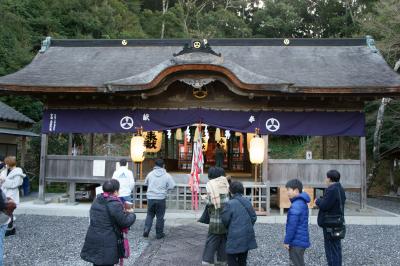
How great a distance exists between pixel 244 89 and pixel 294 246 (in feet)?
21.7

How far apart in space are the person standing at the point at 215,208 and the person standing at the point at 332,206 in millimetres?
1337

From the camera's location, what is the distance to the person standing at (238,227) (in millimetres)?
4461

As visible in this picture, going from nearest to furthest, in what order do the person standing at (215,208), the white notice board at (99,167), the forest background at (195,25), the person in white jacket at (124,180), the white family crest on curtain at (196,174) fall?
the person standing at (215,208), the person in white jacket at (124,180), the white family crest on curtain at (196,174), the white notice board at (99,167), the forest background at (195,25)

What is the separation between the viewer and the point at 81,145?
1978 cm

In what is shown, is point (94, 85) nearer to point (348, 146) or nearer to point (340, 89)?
point (340, 89)

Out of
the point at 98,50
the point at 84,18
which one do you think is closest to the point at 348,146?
the point at 98,50

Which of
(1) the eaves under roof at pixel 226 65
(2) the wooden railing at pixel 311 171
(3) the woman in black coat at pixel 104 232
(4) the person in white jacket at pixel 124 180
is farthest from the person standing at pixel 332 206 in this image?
(2) the wooden railing at pixel 311 171

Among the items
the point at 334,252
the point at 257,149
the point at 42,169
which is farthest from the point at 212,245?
the point at 42,169

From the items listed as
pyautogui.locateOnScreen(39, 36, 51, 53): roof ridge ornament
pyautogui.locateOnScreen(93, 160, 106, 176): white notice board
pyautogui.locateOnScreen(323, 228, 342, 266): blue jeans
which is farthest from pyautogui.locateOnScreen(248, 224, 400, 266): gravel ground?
pyautogui.locateOnScreen(39, 36, 51, 53): roof ridge ornament

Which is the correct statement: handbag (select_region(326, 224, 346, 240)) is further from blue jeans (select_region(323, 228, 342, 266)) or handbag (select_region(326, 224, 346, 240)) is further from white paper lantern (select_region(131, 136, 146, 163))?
white paper lantern (select_region(131, 136, 146, 163))

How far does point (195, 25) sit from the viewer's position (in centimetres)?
3366

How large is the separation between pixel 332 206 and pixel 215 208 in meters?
1.62

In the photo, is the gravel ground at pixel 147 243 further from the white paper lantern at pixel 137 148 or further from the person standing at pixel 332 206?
the white paper lantern at pixel 137 148

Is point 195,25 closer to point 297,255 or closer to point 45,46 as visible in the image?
point 45,46
